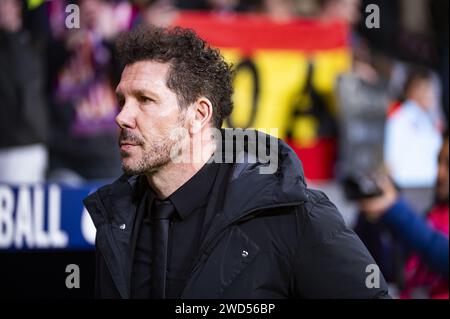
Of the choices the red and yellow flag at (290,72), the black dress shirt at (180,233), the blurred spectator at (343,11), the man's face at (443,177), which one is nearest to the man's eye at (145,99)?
the black dress shirt at (180,233)

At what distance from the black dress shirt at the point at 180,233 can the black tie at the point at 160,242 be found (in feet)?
0.05

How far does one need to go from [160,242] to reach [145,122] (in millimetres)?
412

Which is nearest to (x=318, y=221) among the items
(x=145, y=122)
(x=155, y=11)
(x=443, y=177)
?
(x=145, y=122)

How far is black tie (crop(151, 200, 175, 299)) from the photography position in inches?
110

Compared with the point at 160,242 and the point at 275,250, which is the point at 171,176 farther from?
the point at 275,250

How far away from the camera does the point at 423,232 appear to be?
4.59 metres

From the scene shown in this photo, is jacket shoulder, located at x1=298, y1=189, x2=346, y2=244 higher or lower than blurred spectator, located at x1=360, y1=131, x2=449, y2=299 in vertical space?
higher

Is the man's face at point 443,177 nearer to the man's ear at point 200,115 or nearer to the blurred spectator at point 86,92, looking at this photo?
the man's ear at point 200,115

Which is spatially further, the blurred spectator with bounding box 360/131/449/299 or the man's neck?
the blurred spectator with bounding box 360/131/449/299

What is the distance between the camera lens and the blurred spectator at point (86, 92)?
6.66 metres

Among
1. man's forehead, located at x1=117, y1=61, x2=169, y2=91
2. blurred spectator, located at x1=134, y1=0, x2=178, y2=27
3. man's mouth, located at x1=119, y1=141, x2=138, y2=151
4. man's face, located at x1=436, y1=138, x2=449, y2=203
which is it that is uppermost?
blurred spectator, located at x1=134, y1=0, x2=178, y2=27

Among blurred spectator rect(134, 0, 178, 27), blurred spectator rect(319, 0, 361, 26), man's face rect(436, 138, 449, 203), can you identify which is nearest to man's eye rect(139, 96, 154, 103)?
man's face rect(436, 138, 449, 203)

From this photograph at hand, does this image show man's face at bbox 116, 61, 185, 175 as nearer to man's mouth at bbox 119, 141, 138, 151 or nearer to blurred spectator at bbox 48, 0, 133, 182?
man's mouth at bbox 119, 141, 138, 151
